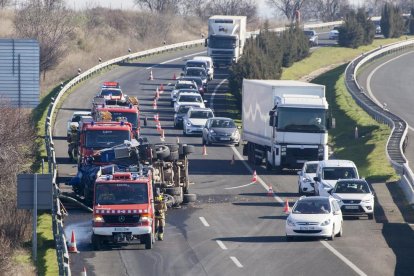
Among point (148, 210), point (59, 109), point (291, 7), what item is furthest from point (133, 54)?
point (291, 7)

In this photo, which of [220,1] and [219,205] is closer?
[219,205]

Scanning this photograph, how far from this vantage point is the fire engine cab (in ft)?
101

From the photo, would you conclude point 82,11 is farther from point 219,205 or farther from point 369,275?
point 369,275

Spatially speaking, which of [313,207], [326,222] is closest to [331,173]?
[313,207]

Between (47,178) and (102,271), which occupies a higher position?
(47,178)

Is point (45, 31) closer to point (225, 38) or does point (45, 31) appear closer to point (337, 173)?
point (225, 38)

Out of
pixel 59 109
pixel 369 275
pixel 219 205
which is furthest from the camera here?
pixel 59 109

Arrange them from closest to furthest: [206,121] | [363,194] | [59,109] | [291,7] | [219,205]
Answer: [363,194], [219,205], [206,121], [59,109], [291,7]

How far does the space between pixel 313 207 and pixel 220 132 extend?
2344cm

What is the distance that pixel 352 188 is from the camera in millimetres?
37719

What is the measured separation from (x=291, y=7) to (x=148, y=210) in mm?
159008

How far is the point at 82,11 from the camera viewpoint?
14425 centimetres

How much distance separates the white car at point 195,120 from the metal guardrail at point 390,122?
9.22 metres

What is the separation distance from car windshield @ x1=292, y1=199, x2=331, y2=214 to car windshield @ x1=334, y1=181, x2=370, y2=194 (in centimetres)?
384
